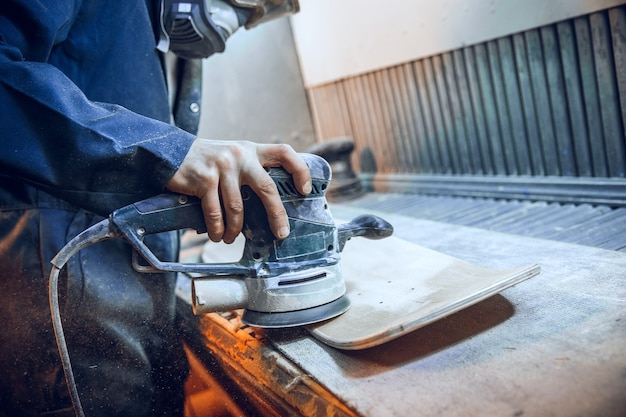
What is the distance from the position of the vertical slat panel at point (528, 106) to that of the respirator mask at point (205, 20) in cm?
99

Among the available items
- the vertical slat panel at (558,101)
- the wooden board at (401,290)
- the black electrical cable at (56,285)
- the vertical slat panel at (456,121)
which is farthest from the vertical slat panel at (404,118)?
the black electrical cable at (56,285)

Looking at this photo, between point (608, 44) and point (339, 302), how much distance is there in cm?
147

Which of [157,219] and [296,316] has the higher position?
[157,219]

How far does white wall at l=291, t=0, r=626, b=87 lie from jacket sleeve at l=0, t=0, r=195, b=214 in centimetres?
163

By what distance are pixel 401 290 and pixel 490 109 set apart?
1.48 metres

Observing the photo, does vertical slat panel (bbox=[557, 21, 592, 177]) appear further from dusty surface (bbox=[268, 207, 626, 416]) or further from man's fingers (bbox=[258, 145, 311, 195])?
man's fingers (bbox=[258, 145, 311, 195])

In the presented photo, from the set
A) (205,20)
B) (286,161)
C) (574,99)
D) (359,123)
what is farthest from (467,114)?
(286,161)

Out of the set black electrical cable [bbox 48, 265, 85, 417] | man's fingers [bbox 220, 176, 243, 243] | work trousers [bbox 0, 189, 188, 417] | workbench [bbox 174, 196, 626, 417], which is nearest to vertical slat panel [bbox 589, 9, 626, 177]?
workbench [bbox 174, 196, 626, 417]

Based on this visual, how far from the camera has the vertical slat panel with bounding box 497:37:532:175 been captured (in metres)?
2.32

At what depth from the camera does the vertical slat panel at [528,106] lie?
225cm

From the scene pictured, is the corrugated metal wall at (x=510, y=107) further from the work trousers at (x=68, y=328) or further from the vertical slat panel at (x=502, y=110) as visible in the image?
the work trousers at (x=68, y=328)

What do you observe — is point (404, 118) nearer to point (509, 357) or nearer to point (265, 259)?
point (265, 259)

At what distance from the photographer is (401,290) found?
53.2 inches

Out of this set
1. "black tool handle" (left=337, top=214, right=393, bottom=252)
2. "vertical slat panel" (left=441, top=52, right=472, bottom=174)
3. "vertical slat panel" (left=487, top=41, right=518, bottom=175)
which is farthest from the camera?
"vertical slat panel" (left=441, top=52, right=472, bottom=174)
